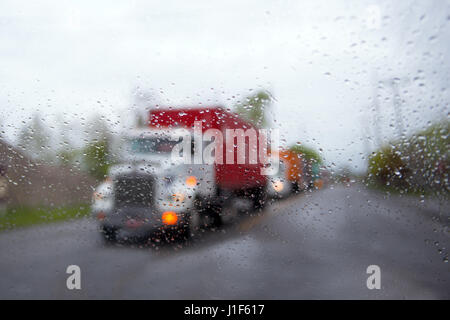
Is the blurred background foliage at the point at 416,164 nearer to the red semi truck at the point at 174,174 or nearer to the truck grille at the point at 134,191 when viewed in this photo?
the red semi truck at the point at 174,174

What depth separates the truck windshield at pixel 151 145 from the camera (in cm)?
259

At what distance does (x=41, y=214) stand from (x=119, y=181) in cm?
63

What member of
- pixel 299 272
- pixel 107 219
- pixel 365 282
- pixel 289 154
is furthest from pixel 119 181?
pixel 365 282

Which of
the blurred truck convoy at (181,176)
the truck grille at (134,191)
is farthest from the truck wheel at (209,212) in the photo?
the truck grille at (134,191)

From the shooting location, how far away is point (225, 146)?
264 centimetres

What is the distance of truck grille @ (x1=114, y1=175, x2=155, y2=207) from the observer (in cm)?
261

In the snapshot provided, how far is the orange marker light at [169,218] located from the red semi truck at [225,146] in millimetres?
309

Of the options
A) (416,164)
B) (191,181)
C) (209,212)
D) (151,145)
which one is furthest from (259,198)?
(416,164)

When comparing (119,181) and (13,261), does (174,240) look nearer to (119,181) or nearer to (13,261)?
(119,181)

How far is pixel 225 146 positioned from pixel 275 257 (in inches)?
34.0

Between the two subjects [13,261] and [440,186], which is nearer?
[440,186]

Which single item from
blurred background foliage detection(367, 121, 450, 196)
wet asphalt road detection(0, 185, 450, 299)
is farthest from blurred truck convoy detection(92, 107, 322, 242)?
blurred background foliage detection(367, 121, 450, 196)

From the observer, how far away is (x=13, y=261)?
2.61 metres

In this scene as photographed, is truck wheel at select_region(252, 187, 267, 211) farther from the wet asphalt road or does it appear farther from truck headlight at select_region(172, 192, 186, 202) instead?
truck headlight at select_region(172, 192, 186, 202)
